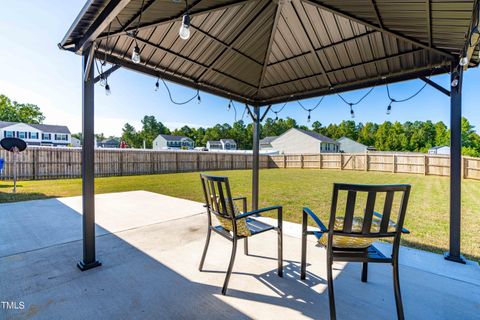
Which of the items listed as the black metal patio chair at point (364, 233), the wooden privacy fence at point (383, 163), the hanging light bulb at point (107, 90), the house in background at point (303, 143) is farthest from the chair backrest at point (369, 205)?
the house in background at point (303, 143)

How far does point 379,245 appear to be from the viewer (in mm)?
3117

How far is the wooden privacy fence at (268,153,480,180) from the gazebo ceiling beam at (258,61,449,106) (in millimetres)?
11689

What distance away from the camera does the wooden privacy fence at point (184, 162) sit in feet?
35.1

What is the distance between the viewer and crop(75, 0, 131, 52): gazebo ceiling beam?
1.73 m

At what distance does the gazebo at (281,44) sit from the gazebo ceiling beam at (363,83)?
14 mm

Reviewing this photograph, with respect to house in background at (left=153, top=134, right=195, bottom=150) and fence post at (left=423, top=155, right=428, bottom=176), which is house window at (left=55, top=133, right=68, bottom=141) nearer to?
house in background at (left=153, top=134, right=195, bottom=150)

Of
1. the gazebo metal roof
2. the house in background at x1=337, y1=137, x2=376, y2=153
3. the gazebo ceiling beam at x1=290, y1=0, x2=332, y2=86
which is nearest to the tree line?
the house in background at x1=337, y1=137, x2=376, y2=153

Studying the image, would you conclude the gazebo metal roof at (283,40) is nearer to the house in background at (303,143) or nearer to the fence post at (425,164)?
the fence post at (425,164)

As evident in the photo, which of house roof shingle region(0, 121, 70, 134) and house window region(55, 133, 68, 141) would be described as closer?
house roof shingle region(0, 121, 70, 134)

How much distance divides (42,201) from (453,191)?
8.18 metres

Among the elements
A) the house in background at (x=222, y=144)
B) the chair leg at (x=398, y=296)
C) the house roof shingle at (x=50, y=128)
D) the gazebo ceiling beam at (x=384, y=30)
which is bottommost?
the chair leg at (x=398, y=296)

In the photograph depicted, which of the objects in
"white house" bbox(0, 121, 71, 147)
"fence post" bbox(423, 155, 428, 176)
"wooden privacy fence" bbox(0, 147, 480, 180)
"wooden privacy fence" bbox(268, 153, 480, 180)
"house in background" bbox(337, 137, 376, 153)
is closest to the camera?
"wooden privacy fence" bbox(0, 147, 480, 180)

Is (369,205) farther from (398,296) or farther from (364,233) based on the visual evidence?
(398,296)

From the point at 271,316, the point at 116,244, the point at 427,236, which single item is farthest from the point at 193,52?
the point at 427,236
